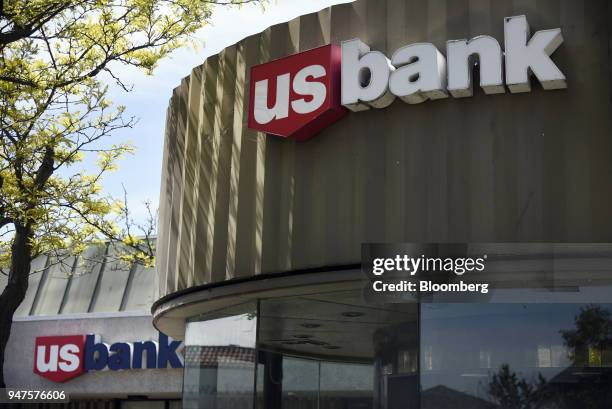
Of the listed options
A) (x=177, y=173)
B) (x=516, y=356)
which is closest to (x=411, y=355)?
(x=516, y=356)

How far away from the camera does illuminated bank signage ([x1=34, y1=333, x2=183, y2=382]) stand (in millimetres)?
23781

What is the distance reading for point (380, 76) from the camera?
986 centimetres

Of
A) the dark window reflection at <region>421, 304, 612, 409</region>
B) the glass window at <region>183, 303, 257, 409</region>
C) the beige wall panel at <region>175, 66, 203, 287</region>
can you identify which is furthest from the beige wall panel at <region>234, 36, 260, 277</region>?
the dark window reflection at <region>421, 304, 612, 409</region>

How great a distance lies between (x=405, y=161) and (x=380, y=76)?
97 cm

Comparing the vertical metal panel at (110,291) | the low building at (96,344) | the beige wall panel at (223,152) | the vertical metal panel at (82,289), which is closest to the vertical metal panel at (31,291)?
the low building at (96,344)

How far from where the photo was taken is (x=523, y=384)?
8.91 metres

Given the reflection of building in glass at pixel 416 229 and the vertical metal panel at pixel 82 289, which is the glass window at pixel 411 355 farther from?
the vertical metal panel at pixel 82 289

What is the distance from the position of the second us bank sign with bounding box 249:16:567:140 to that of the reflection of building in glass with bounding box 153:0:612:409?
0.48ft

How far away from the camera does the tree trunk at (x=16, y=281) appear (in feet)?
52.5

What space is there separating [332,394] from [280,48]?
4132mm

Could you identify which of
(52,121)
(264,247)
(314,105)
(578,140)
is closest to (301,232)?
(264,247)

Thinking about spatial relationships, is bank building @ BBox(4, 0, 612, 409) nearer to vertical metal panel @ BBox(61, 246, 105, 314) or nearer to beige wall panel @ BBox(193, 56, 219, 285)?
beige wall panel @ BBox(193, 56, 219, 285)

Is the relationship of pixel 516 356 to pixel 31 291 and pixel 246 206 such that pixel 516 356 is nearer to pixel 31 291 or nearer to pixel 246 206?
pixel 246 206

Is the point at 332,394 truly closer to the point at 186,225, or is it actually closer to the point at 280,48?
the point at 186,225
